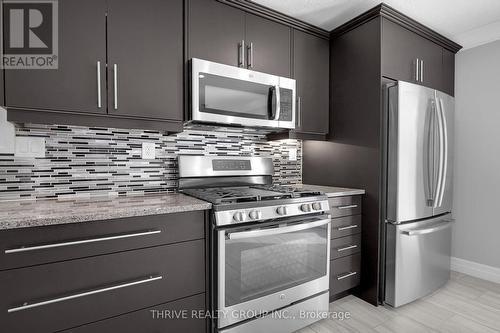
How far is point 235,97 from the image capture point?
1863 millimetres

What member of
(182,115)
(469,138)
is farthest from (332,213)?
(469,138)

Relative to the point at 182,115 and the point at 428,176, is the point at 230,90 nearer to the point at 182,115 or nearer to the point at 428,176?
the point at 182,115

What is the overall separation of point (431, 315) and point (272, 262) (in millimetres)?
1351

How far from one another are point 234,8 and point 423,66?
5.77 feet

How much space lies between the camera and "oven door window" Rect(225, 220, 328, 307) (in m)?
1.48

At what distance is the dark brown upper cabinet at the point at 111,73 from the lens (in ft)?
4.47

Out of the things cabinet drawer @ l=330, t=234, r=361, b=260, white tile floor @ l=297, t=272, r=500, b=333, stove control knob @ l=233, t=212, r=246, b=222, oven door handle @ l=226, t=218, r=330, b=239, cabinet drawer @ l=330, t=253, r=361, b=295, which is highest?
stove control knob @ l=233, t=212, r=246, b=222

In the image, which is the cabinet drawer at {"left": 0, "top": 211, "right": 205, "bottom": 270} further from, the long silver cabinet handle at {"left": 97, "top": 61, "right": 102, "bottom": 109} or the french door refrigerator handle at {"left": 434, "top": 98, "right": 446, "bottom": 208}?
the french door refrigerator handle at {"left": 434, "top": 98, "right": 446, "bottom": 208}

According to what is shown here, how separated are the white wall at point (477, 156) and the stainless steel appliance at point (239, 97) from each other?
1.97 meters

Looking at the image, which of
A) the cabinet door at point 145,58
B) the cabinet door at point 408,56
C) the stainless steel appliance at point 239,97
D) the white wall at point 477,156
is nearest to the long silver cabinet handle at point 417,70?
the cabinet door at point 408,56

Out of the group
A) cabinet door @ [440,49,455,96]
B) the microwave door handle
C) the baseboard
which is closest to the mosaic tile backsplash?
the microwave door handle

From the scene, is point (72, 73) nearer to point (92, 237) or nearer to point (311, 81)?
point (92, 237)

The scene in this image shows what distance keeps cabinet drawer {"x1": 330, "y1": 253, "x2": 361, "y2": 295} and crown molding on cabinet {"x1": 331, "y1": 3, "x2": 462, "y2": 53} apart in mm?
1917

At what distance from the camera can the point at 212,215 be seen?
1446mm
